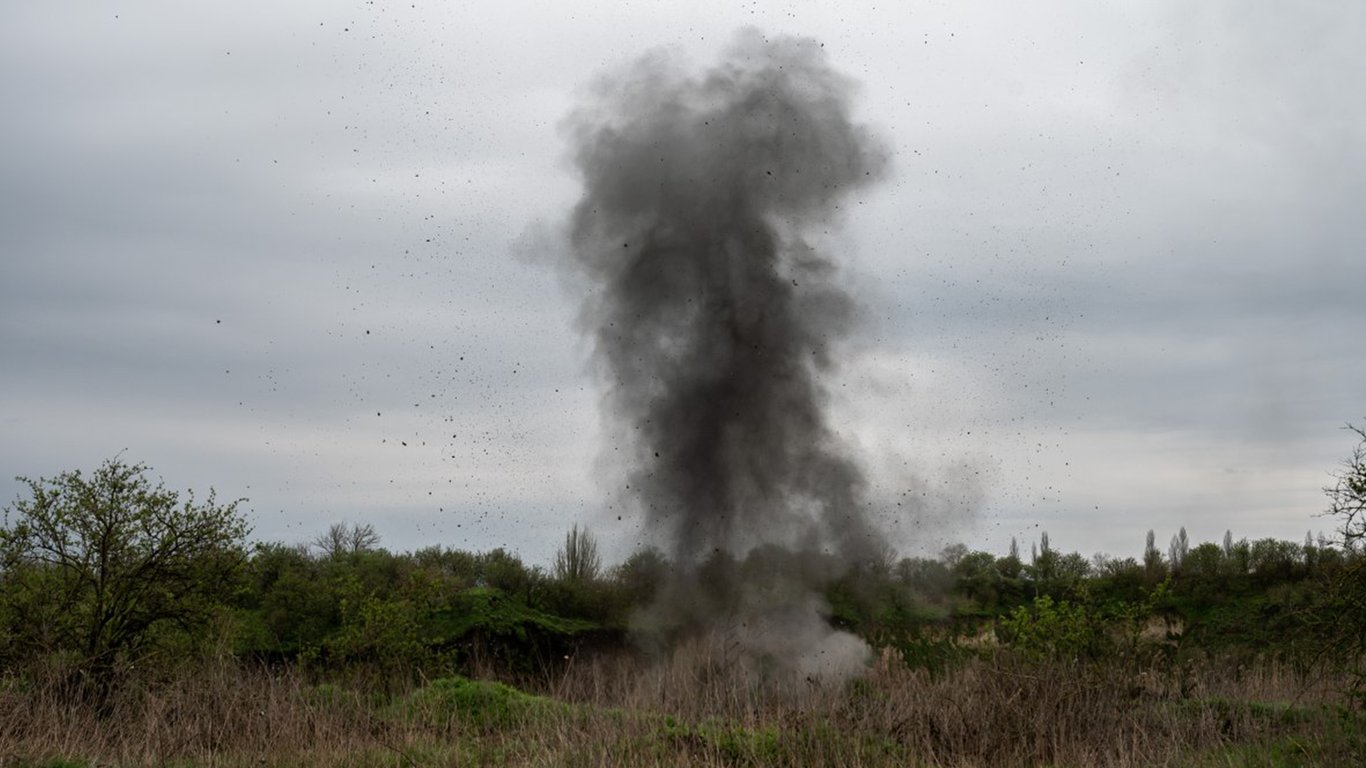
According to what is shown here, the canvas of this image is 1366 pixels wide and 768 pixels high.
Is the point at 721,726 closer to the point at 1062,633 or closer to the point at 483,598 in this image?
the point at 1062,633

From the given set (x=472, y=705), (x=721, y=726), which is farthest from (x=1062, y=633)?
(x=472, y=705)

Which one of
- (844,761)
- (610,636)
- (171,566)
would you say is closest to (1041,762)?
(844,761)

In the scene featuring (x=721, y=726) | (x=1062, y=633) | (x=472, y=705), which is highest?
(x=1062, y=633)

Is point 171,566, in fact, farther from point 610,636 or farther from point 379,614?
point 610,636

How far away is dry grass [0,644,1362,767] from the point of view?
1711cm

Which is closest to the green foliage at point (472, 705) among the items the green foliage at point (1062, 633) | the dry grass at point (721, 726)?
the dry grass at point (721, 726)

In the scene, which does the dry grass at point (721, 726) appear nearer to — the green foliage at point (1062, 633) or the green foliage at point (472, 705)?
the green foliage at point (472, 705)

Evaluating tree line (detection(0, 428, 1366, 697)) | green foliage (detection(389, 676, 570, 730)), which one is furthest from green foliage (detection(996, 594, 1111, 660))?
green foliage (detection(389, 676, 570, 730))

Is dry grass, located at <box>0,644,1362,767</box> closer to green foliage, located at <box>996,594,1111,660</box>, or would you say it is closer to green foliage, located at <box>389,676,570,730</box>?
green foliage, located at <box>389,676,570,730</box>

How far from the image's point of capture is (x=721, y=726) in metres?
18.1

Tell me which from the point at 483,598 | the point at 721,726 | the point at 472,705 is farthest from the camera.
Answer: the point at 483,598

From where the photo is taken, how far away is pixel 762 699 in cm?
1845

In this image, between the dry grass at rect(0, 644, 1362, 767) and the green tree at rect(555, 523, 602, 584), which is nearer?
the dry grass at rect(0, 644, 1362, 767)

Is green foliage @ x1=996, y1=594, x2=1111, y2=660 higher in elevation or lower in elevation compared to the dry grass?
higher
